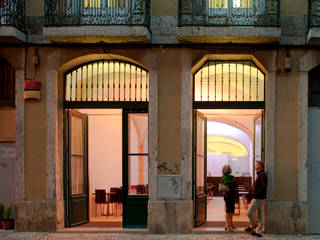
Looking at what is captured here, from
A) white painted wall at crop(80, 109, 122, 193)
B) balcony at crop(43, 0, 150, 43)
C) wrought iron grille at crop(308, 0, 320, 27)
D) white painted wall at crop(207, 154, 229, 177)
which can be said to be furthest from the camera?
white painted wall at crop(207, 154, 229, 177)

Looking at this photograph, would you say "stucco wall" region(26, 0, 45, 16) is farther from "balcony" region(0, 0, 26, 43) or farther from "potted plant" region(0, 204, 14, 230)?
"potted plant" region(0, 204, 14, 230)

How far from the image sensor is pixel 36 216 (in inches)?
372

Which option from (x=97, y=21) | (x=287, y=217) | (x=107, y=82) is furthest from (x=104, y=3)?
(x=287, y=217)

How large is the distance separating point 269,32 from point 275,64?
808mm

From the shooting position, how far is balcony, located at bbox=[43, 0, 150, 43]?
9.12 metres

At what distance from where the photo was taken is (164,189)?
30.8 ft

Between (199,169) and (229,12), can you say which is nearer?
(229,12)

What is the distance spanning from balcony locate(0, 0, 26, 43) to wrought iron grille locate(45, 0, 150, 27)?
62 centimetres

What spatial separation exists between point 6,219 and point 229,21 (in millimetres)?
7091

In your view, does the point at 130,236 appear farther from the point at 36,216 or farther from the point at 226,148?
the point at 226,148

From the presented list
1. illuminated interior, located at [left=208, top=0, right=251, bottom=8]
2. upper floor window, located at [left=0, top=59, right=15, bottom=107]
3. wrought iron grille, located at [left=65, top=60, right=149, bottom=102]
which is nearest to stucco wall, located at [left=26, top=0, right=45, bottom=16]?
upper floor window, located at [left=0, top=59, right=15, bottom=107]

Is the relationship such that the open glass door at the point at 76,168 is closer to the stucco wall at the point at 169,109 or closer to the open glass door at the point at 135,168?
the open glass door at the point at 135,168

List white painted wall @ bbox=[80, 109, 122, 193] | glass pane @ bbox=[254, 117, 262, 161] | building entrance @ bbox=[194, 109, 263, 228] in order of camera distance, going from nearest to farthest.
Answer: glass pane @ bbox=[254, 117, 262, 161] < building entrance @ bbox=[194, 109, 263, 228] < white painted wall @ bbox=[80, 109, 122, 193]

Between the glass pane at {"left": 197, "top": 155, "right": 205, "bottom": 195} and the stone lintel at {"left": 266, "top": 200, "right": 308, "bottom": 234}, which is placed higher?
the glass pane at {"left": 197, "top": 155, "right": 205, "bottom": 195}
